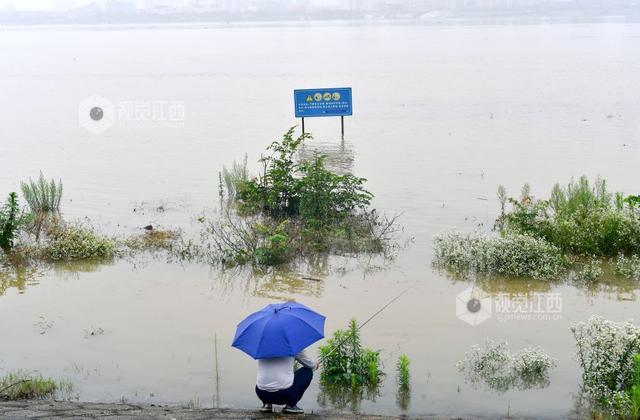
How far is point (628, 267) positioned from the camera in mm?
12031

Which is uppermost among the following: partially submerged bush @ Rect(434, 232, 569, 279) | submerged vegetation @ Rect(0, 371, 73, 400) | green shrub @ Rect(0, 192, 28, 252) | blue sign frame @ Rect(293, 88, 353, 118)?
blue sign frame @ Rect(293, 88, 353, 118)

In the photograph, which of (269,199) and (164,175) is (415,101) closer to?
(164,175)

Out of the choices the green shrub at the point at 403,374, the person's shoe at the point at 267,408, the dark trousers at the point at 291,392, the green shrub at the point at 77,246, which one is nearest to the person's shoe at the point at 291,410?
the dark trousers at the point at 291,392

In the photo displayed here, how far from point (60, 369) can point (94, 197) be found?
924 cm

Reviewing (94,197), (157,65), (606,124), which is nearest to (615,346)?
(94,197)

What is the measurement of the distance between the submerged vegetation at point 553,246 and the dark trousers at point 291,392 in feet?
17.0

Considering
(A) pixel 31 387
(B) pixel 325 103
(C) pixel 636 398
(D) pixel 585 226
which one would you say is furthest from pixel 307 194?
(B) pixel 325 103

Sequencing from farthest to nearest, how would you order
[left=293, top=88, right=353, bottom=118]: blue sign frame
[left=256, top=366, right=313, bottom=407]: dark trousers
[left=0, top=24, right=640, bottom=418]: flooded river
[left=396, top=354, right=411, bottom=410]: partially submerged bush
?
[left=293, top=88, right=353, bottom=118]: blue sign frame < [left=0, top=24, right=640, bottom=418]: flooded river < [left=396, top=354, right=411, bottom=410]: partially submerged bush < [left=256, top=366, right=313, bottom=407]: dark trousers

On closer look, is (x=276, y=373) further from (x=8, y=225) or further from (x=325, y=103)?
(x=325, y=103)

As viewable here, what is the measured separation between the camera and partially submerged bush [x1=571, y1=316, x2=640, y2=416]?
26.6 ft

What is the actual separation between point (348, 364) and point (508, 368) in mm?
1789

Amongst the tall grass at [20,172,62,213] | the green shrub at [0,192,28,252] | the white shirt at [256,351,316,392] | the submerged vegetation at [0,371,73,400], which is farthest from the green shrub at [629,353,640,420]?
the tall grass at [20,172,62,213]

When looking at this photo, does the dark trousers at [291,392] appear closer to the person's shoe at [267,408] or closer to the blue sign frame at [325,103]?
the person's shoe at [267,408]

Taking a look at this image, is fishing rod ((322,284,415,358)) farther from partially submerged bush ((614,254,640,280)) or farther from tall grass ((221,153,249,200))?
tall grass ((221,153,249,200))
